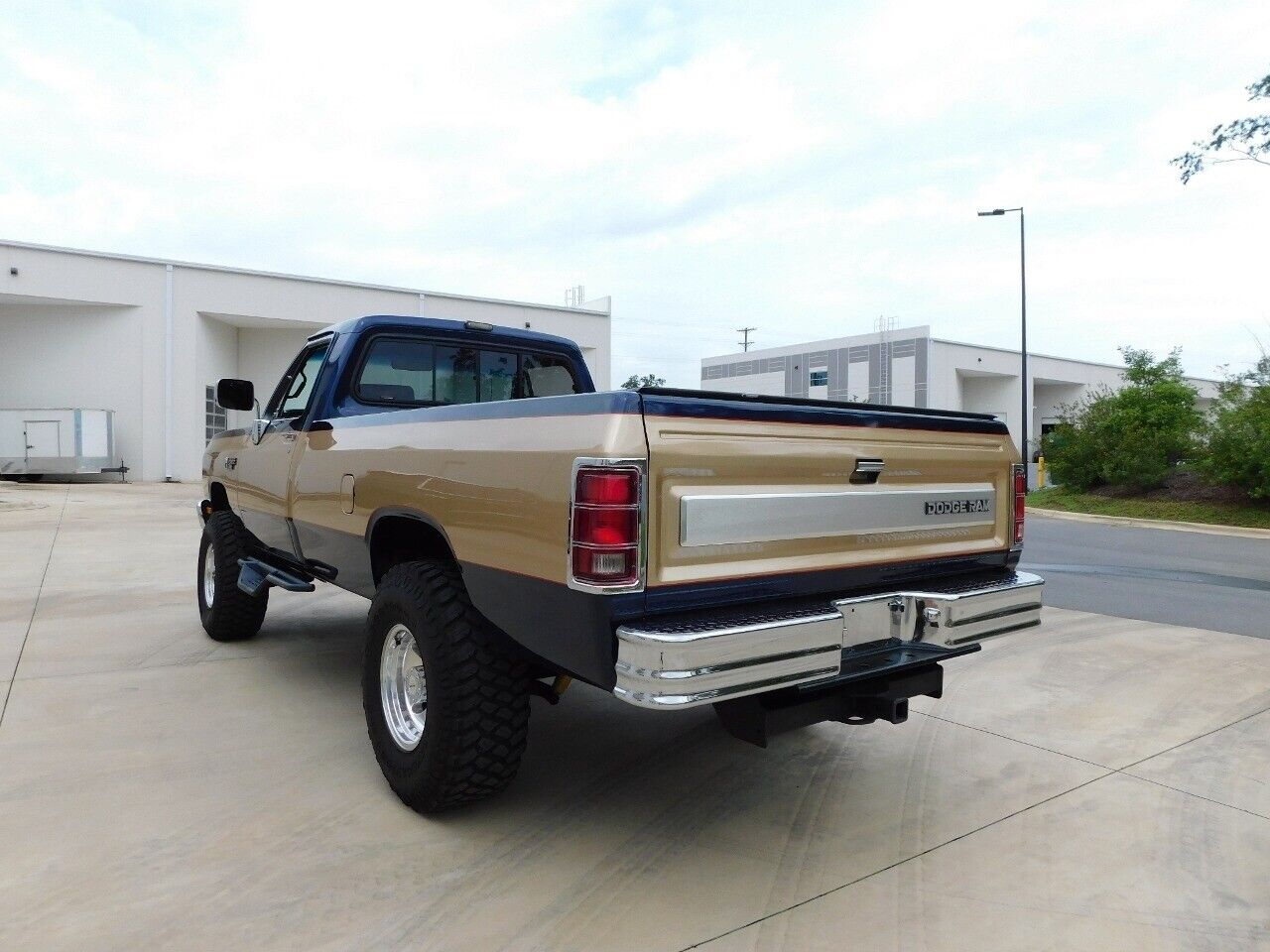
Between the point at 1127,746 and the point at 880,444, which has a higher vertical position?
the point at 880,444

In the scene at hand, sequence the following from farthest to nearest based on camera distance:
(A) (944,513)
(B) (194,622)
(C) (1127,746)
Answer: (B) (194,622)
(C) (1127,746)
(A) (944,513)

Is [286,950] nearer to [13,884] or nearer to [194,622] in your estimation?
[13,884]

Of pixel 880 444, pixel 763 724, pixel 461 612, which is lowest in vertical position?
pixel 763 724

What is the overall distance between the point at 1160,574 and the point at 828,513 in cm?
898

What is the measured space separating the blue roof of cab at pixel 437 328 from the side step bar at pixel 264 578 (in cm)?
136

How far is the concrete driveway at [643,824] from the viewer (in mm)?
2678

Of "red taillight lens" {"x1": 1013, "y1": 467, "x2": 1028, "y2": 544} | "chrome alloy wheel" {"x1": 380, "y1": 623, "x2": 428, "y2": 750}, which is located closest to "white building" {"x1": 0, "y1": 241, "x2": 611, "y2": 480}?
"chrome alloy wheel" {"x1": 380, "y1": 623, "x2": 428, "y2": 750}

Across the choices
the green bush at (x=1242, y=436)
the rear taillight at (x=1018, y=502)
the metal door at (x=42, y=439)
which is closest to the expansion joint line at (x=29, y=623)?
the rear taillight at (x=1018, y=502)

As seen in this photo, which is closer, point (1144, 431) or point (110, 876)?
point (110, 876)

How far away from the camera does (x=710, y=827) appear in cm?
335

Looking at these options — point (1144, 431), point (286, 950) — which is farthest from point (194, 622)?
point (1144, 431)

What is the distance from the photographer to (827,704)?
10.3 ft

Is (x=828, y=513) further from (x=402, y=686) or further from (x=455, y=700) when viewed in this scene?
(x=402, y=686)

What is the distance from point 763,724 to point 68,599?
6.94 metres
